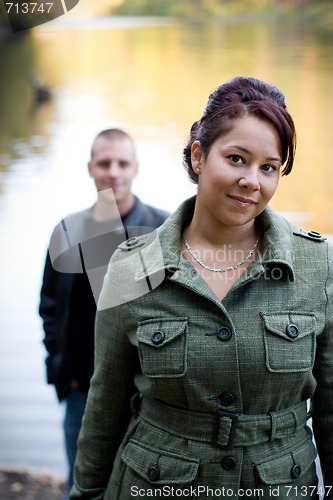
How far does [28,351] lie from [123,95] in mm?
1467

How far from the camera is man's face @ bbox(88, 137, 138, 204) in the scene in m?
2.21

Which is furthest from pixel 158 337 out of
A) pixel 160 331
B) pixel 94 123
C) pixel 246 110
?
pixel 94 123

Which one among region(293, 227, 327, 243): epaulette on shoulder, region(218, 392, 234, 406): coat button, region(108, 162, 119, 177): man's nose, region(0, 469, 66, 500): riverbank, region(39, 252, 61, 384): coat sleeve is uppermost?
region(108, 162, 119, 177): man's nose

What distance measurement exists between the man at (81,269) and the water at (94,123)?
1047mm

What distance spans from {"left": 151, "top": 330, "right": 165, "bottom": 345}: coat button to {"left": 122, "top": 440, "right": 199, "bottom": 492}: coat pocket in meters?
0.23

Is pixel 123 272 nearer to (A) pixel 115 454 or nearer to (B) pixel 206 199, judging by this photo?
(B) pixel 206 199

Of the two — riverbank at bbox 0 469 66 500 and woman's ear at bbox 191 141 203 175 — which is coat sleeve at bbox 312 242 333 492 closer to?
woman's ear at bbox 191 141 203 175

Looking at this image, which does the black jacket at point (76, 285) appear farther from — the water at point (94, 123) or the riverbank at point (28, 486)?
the water at point (94, 123)

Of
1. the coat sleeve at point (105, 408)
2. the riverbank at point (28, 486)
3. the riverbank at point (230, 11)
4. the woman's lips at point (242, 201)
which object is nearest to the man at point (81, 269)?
the riverbank at point (28, 486)

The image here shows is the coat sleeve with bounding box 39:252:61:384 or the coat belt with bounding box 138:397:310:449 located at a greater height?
the coat belt with bounding box 138:397:310:449

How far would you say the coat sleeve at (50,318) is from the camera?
7.22 feet

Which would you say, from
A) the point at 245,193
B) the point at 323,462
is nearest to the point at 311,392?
the point at 323,462

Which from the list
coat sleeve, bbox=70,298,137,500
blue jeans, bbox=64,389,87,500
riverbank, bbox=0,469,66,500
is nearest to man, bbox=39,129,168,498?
blue jeans, bbox=64,389,87,500

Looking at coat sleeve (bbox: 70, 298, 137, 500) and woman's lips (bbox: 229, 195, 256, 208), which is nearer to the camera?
woman's lips (bbox: 229, 195, 256, 208)
